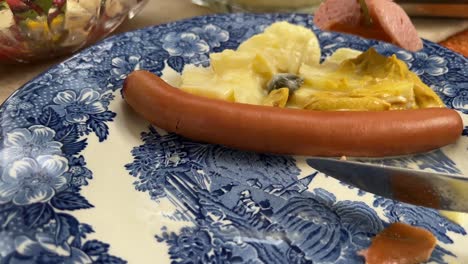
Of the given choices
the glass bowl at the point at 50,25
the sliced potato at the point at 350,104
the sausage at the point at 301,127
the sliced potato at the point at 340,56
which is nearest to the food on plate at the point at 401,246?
the sausage at the point at 301,127

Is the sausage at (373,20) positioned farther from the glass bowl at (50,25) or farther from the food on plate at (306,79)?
the glass bowl at (50,25)

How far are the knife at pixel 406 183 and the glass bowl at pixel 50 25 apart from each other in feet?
2.42

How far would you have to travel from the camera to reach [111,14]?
5.22 feet

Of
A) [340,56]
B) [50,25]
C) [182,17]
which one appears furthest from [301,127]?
[182,17]

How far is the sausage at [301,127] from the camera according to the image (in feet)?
3.78

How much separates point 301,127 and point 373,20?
13.0 inches

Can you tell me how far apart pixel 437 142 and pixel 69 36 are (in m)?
0.90

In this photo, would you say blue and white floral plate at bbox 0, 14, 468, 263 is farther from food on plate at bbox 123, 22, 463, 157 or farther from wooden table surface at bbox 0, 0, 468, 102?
wooden table surface at bbox 0, 0, 468, 102

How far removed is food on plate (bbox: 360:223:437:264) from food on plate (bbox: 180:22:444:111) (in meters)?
0.32

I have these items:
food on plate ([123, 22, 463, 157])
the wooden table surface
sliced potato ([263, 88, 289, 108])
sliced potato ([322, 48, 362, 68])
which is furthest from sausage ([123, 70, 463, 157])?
the wooden table surface

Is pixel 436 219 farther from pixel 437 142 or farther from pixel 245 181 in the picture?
pixel 245 181

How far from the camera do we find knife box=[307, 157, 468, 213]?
0.98m

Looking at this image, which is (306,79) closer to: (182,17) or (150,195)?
(150,195)

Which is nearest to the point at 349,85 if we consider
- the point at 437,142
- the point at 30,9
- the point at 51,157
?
the point at 437,142
